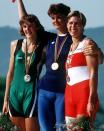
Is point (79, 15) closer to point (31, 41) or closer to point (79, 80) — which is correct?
point (79, 80)

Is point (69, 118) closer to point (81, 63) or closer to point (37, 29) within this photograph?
point (81, 63)

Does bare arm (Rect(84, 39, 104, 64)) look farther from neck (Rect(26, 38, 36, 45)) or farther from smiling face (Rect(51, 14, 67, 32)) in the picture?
neck (Rect(26, 38, 36, 45))

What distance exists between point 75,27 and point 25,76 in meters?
0.66

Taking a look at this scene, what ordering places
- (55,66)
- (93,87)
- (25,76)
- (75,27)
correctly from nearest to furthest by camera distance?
(93,87) < (75,27) < (55,66) < (25,76)

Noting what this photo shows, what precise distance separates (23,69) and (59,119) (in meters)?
0.53

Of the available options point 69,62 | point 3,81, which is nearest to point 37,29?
point 69,62

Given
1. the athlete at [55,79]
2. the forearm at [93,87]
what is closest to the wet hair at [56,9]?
the athlete at [55,79]

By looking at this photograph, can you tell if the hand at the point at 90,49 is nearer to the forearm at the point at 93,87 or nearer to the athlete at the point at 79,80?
the athlete at the point at 79,80

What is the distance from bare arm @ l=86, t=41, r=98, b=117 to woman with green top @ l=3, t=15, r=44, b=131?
2.03 ft

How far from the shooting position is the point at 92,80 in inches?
193

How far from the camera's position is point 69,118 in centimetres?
502

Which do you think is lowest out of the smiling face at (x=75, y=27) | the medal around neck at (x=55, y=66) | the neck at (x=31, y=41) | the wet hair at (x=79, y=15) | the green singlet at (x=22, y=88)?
the green singlet at (x=22, y=88)

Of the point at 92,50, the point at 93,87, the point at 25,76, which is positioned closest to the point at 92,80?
the point at 93,87

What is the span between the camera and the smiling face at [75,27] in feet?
16.5
